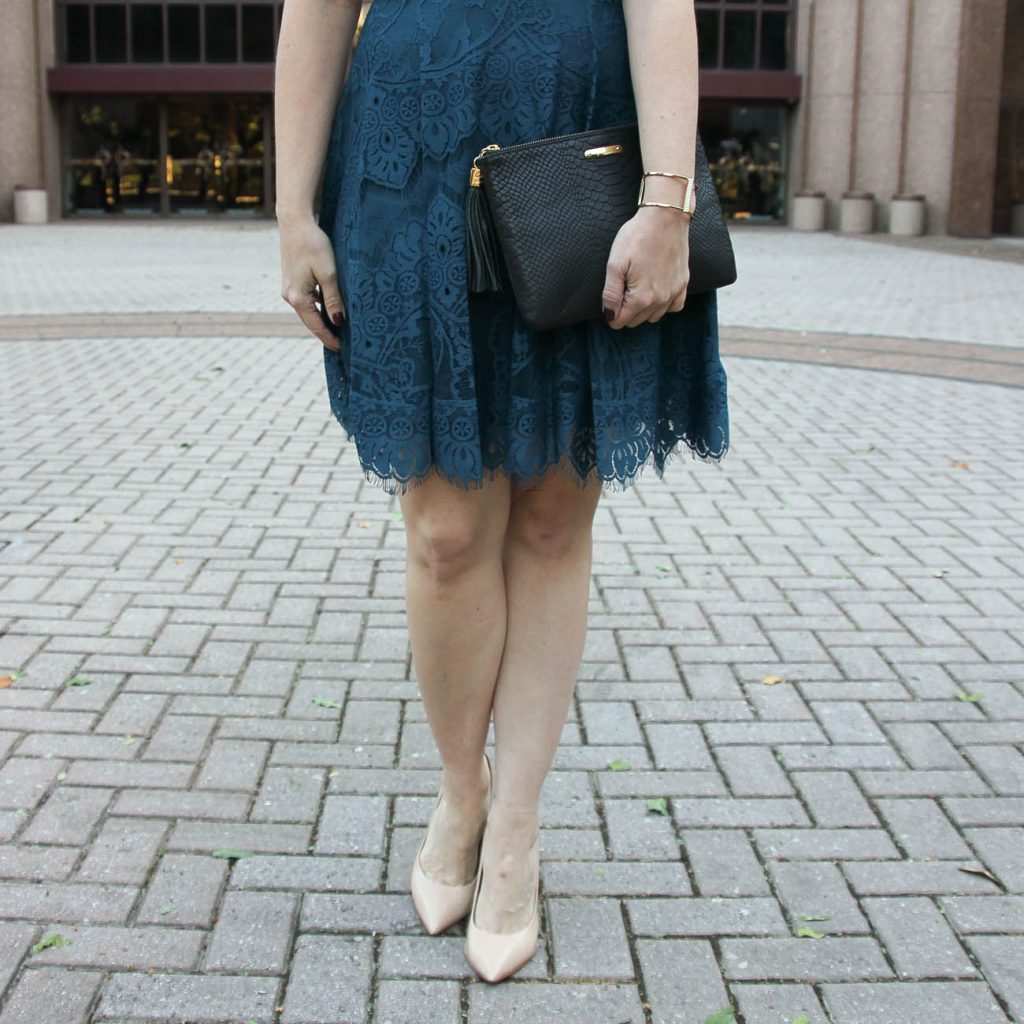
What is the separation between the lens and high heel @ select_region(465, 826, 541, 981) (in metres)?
2.31

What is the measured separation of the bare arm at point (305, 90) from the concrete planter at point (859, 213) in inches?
902

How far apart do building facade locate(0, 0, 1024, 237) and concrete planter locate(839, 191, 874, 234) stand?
29 centimetres

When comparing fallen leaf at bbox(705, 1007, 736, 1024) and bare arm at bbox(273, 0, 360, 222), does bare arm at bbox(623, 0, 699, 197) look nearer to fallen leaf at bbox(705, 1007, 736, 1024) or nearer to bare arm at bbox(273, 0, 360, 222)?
bare arm at bbox(273, 0, 360, 222)

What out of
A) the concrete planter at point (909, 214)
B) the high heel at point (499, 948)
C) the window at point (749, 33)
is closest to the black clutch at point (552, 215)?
the high heel at point (499, 948)

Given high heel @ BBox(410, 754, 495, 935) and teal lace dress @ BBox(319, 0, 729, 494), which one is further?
high heel @ BBox(410, 754, 495, 935)

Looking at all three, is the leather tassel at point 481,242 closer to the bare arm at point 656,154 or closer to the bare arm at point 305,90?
the bare arm at point 656,154

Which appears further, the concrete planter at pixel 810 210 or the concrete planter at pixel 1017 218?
the concrete planter at pixel 810 210

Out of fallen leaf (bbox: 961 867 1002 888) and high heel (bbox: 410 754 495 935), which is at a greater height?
high heel (bbox: 410 754 495 935)

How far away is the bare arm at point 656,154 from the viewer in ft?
6.81

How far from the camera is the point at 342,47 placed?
228 centimetres

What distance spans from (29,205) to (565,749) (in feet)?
80.5

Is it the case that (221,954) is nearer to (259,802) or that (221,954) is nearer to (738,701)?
(259,802)

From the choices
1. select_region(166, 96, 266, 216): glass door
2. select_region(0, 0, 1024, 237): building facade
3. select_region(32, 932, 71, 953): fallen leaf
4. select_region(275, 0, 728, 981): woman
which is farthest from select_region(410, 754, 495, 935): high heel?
select_region(166, 96, 266, 216): glass door

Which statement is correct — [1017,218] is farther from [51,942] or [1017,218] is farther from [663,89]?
[51,942]
